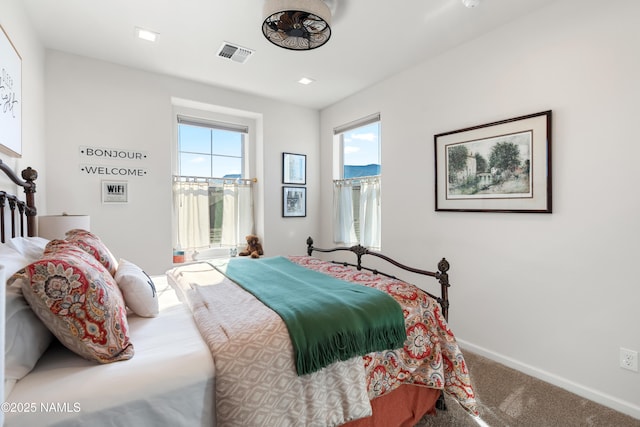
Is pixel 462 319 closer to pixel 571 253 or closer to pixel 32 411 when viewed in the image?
pixel 571 253

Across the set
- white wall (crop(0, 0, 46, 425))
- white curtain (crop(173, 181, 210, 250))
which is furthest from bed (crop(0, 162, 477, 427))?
white curtain (crop(173, 181, 210, 250))

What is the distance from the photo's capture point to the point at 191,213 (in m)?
3.54

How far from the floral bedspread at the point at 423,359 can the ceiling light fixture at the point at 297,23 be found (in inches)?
67.9

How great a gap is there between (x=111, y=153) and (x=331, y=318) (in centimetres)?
279

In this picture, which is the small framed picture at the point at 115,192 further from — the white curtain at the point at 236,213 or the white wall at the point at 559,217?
the white wall at the point at 559,217

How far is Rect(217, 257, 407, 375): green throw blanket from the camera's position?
1.25 metres

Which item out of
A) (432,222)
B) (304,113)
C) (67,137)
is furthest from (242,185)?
(432,222)

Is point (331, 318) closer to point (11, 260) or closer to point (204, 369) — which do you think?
point (204, 369)

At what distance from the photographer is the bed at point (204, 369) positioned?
2.99 ft

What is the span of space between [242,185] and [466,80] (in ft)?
9.08

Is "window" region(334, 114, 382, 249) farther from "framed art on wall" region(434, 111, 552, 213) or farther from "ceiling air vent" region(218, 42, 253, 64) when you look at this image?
"ceiling air vent" region(218, 42, 253, 64)

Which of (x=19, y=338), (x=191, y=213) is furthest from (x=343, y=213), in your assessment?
(x=19, y=338)

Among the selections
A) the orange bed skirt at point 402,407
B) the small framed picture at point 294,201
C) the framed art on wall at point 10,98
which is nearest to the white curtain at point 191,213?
the small framed picture at point 294,201

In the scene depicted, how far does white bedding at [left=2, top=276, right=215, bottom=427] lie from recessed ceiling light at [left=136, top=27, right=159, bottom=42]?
7.60 ft
